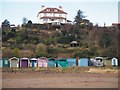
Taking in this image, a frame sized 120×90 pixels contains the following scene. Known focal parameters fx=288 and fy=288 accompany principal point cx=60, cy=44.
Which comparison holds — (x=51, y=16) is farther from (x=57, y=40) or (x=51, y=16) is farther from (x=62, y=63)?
(x=62, y=63)

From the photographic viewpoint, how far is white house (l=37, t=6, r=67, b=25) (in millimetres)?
31950

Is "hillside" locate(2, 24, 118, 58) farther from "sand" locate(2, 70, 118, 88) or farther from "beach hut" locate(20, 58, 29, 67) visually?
"sand" locate(2, 70, 118, 88)

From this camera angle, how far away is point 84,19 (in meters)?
32.2

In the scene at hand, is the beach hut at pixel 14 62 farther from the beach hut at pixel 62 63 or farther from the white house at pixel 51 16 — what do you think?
the white house at pixel 51 16

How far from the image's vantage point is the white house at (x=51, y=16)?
32.0 metres

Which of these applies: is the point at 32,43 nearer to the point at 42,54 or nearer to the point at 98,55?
the point at 42,54

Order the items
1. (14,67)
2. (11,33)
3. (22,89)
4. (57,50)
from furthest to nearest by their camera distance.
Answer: (11,33) → (57,50) → (14,67) → (22,89)

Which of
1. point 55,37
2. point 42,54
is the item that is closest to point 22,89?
point 42,54

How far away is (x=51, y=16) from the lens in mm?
36406

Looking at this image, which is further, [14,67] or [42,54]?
[42,54]

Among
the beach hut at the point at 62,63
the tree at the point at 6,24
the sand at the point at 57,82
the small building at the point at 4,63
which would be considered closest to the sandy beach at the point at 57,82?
the sand at the point at 57,82

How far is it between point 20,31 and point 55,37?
337cm

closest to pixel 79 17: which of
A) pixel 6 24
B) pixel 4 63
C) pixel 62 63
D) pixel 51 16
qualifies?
pixel 51 16

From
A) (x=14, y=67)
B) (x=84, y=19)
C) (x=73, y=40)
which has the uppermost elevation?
(x=84, y=19)
